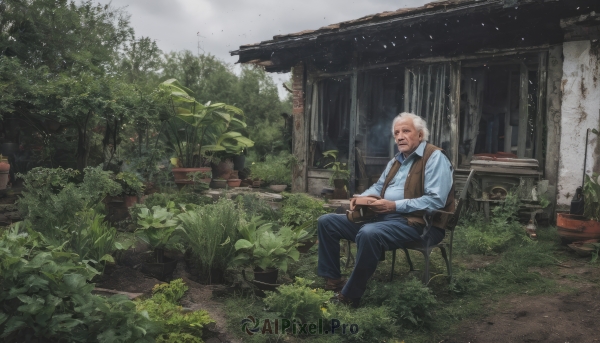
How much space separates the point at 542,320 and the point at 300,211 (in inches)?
116

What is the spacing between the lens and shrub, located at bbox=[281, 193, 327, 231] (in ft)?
18.6

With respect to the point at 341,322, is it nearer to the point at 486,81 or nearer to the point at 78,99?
the point at 78,99

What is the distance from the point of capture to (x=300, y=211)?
580cm

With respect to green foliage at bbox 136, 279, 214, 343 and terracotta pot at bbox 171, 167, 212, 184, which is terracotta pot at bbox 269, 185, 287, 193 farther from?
green foliage at bbox 136, 279, 214, 343

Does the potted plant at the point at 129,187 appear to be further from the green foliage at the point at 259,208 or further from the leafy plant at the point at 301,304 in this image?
the leafy plant at the point at 301,304

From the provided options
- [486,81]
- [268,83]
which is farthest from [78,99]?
[268,83]

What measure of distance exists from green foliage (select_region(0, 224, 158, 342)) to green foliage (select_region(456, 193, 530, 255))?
13.9 feet

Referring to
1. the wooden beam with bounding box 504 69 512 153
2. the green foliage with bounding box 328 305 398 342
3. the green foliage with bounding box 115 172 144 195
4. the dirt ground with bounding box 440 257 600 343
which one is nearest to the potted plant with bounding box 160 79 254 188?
the green foliage with bounding box 115 172 144 195

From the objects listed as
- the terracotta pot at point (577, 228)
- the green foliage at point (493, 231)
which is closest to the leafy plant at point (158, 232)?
the green foliage at point (493, 231)

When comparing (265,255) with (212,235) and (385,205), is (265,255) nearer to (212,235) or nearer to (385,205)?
(212,235)

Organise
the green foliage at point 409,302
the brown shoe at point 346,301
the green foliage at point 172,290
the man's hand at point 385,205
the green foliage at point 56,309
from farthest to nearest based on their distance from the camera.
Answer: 1. the man's hand at point 385,205
2. the brown shoe at point 346,301
3. the green foliage at point 172,290
4. the green foliage at point 409,302
5. the green foliage at point 56,309

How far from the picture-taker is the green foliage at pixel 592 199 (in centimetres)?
537

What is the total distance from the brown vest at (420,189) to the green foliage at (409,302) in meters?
0.53

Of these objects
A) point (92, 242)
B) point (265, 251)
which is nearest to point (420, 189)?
point (265, 251)
